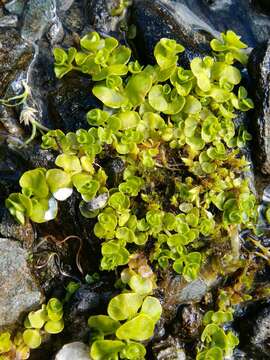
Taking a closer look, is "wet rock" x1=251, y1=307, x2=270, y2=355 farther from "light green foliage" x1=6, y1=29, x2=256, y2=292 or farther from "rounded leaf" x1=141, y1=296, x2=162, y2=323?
"rounded leaf" x1=141, y1=296, x2=162, y2=323

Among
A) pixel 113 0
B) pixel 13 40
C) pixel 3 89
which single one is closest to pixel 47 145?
pixel 3 89

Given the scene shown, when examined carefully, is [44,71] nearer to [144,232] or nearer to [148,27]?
[148,27]

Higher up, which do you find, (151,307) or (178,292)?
(151,307)

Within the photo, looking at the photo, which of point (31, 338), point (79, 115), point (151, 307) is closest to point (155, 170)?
point (79, 115)

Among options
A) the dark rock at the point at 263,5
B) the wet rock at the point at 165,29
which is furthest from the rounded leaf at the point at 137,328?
the dark rock at the point at 263,5

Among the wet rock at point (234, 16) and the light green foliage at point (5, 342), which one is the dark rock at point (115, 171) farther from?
the wet rock at point (234, 16)

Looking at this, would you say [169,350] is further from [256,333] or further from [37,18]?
[37,18]

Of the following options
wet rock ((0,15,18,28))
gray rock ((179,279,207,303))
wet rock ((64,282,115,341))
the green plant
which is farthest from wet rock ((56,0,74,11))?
gray rock ((179,279,207,303))
